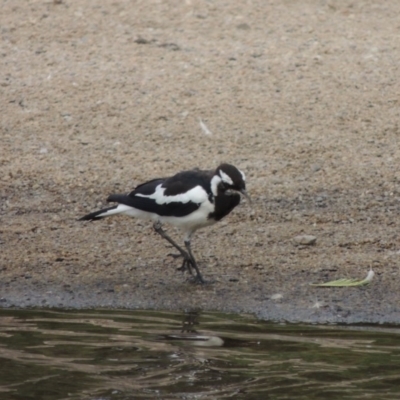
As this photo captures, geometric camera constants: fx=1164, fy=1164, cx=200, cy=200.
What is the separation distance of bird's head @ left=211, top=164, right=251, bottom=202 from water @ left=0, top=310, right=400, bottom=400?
0.89 m

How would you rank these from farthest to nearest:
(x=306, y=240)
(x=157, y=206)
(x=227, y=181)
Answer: (x=306, y=240) → (x=157, y=206) → (x=227, y=181)

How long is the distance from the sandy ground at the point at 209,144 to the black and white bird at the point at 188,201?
1.28 feet

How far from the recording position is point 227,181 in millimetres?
8008

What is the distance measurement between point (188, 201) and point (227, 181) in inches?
12.7

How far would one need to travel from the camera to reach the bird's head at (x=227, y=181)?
8.00 meters

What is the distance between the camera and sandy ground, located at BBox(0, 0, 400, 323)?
8297 mm

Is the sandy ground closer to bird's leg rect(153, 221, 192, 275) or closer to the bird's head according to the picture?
bird's leg rect(153, 221, 192, 275)

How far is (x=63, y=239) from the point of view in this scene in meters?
9.13

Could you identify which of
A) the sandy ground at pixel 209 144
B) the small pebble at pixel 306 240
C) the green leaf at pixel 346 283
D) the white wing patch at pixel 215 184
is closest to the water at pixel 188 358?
the sandy ground at pixel 209 144

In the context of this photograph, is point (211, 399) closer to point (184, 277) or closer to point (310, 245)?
point (184, 277)

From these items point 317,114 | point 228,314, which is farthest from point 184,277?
point 317,114

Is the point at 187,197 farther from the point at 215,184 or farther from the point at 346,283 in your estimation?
the point at 346,283

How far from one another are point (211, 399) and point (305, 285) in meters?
1.97

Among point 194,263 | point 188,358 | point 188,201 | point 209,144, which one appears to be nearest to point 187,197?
point 188,201
